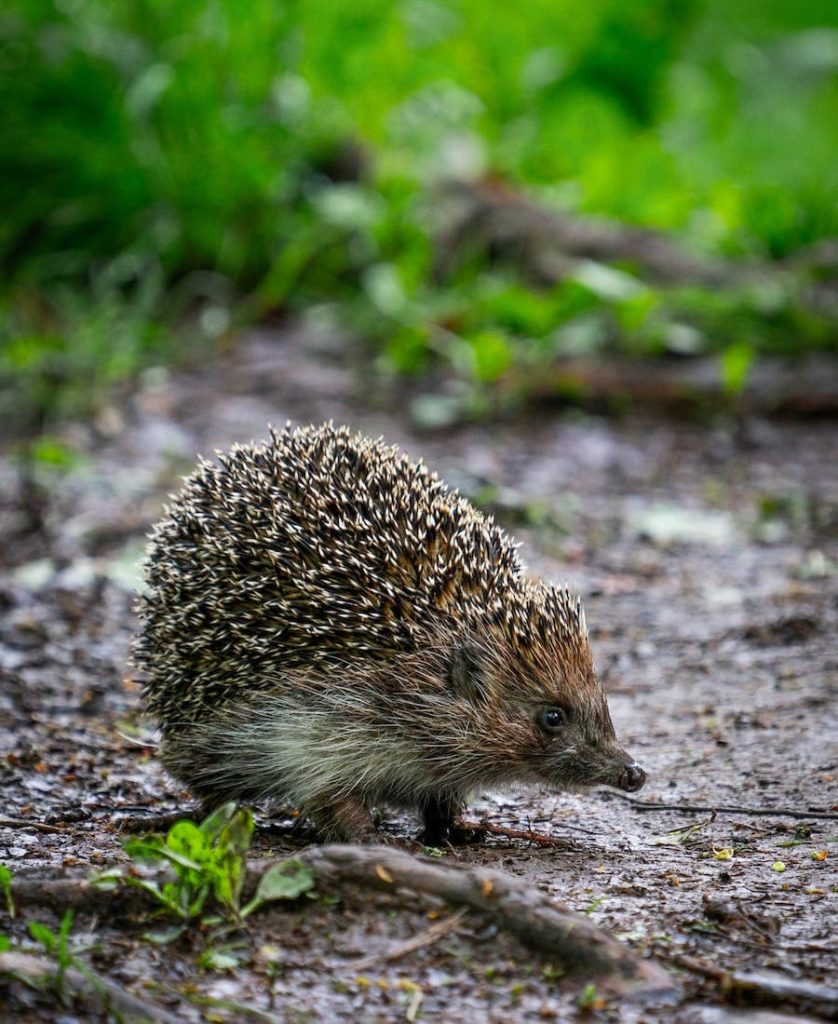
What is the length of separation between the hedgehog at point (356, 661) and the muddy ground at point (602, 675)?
24 centimetres

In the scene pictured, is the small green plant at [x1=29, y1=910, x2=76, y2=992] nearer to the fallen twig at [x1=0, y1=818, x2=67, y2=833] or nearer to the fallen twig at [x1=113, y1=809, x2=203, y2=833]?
the fallen twig at [x1=0, y1=818, x2=67, y2=833]

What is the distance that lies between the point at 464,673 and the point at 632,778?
2.31 feet

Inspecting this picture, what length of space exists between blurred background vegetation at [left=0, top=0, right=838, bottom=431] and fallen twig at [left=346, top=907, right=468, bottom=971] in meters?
7.23

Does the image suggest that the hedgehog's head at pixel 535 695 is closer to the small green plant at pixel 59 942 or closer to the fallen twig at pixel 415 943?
the fallen twig at pixel 415 943

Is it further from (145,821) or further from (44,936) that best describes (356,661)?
(44,936)

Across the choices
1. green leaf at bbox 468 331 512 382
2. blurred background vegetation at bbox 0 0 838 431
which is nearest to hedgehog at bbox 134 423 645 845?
blurred background vegetation at bbox 0 0 838 431

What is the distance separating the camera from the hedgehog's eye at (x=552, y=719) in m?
5.00

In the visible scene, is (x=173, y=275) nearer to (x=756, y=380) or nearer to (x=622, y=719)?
(x=756, y=380)

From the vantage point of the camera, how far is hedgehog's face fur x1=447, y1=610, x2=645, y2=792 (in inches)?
195

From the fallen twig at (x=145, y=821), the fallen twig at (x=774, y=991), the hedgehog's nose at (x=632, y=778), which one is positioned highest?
the hedgehog's nose at (x=632, y=778)

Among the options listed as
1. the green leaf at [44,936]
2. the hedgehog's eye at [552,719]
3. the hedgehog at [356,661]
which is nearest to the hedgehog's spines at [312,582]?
the hedgehog at [356,661]

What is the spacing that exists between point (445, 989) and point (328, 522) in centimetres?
196

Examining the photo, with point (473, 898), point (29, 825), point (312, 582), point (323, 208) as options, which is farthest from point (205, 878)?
point (323, 208)

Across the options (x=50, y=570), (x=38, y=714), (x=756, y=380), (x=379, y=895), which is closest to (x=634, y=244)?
(x=756, y=380)
